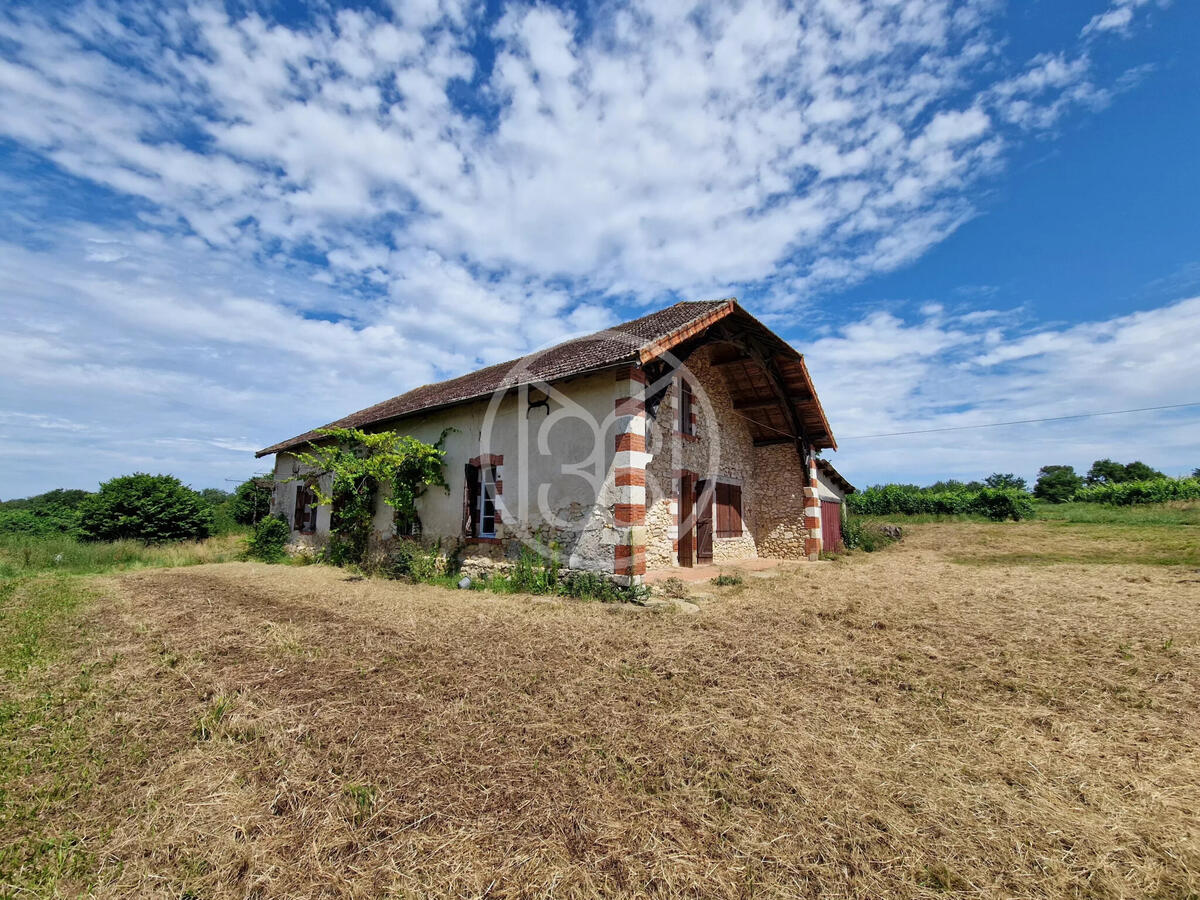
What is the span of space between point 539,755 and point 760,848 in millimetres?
1353

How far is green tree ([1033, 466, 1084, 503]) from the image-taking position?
3409 cm

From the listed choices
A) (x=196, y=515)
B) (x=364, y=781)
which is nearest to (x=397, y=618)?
(x=364, y=781)

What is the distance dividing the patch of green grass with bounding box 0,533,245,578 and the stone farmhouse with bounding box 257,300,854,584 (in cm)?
296

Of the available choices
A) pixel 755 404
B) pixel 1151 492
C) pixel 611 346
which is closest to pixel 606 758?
pixel 611 346

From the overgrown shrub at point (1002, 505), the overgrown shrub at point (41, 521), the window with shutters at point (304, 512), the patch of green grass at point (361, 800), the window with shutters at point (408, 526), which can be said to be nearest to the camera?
the patch of green grass at point (361, 800)

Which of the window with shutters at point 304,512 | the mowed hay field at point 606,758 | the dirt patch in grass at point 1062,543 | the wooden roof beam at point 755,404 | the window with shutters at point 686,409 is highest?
the wooden roof beam at point 755,404

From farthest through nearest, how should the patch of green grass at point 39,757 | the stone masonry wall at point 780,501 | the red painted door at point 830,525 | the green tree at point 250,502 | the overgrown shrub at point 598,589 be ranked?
the green tree at point 250,502 < the red painted door at point 830,525 < the stone masonry wall at point 780,501 < the overgrown shrub at point 598,589 < the patch of green grass at point 39,757

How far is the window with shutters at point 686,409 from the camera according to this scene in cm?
1077

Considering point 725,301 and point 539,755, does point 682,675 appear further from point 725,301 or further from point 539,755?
point 725,301

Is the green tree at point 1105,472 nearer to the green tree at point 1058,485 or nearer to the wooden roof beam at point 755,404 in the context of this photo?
the green tree at point 1058,485

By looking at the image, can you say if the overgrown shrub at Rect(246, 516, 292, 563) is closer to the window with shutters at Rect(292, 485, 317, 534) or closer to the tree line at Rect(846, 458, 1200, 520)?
the window with shutters at Rect(292, 485, 317, 534)

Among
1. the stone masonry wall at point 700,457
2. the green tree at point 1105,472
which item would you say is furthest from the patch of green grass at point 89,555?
the green tree at point 1105,472

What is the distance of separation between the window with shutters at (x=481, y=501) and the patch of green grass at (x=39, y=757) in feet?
18.7

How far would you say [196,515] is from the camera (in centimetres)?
1750
